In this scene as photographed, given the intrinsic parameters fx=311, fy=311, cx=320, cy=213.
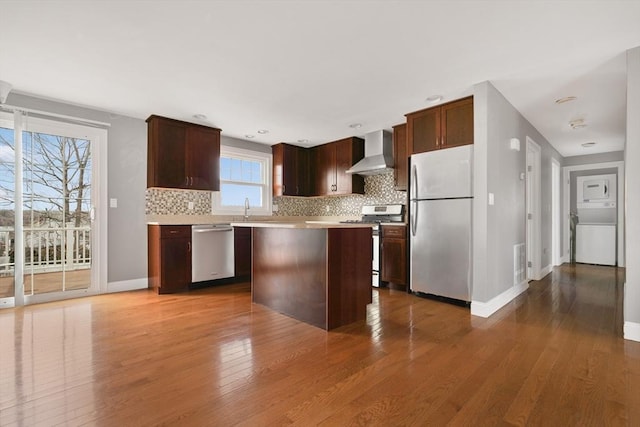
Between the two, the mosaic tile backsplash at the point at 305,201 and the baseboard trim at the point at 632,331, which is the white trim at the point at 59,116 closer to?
the mosaic tile backsplash at the point at 305,201

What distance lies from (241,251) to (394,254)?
2.16 meters

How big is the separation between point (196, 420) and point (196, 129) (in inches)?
151

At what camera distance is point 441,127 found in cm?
353

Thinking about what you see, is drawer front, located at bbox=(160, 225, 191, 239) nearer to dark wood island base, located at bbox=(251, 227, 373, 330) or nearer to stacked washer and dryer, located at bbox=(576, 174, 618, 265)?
dark wood island base, located at bbox=(251, 227, 373, 330)

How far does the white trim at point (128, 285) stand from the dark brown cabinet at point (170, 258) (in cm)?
11

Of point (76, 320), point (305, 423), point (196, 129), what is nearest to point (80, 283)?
point (76, 320)

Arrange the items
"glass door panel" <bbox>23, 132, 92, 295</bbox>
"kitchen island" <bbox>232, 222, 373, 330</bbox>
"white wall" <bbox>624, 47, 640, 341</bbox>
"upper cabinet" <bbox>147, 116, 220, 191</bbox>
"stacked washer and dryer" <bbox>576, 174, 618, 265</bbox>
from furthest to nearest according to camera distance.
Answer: "stacked washer and dryer" <bbox>576, 174, 618, 265</bbox>, "upper cabinet" <bbox>147, 116, 220, 191</bbox>, "glass door panel" <bbox>23, 132, 92, 295</bbox>, "kitchen island" <bbox>232, 222, 373, 330</bbox>, "white wall" <bbox>624, 47, 640, 341</bbox>

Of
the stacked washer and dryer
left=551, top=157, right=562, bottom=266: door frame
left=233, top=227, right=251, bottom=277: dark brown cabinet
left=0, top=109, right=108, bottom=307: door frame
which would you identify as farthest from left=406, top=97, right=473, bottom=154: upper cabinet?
the stacked washer and dryer

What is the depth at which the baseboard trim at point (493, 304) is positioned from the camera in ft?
9.78

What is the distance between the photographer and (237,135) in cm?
501

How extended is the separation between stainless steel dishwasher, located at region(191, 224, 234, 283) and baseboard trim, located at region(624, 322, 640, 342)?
13.5 ft

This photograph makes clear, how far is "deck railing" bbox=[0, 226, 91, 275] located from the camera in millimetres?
3311

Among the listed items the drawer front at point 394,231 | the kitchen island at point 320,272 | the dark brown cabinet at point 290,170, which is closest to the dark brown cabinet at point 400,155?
the drawer front at point 394,231

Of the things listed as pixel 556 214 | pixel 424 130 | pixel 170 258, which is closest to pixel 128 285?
pixel 170 258
